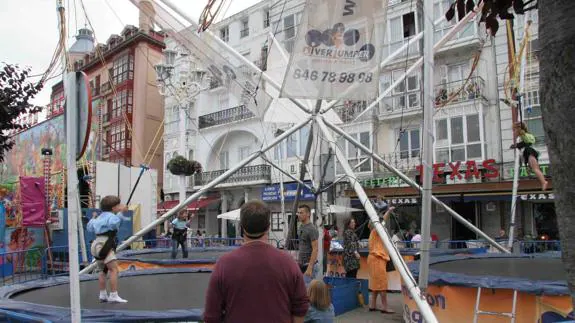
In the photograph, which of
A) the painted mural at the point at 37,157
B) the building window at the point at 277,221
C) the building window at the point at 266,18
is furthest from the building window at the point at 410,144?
the painted mural at the point at 37,157

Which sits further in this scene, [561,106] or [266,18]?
[266,18]

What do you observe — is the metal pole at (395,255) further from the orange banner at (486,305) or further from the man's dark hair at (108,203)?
the man's dark hair at (108,203)

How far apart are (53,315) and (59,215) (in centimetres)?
1291

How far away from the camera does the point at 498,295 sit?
5840mm

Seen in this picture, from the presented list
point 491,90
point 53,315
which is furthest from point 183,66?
point 53,315

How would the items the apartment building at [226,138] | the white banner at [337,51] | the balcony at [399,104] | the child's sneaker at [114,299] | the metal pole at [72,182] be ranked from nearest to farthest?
1. the metal pole at [72,182]
2. the child's sneaker at [114,299]
3. the white banner at [337,51]
4. the balcony at [399,104]
5. the apartment building at [226,138]

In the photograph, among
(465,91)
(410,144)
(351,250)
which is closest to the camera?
(351,250)

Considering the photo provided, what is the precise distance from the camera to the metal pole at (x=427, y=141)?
4414 mm

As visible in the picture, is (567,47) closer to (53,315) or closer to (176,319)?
(176,319)

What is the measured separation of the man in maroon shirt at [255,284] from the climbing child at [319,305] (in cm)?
138

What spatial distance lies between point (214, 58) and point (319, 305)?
244 inches

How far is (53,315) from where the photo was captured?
4.25 meters

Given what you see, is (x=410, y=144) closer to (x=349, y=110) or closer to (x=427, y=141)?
(x=349, y=110)

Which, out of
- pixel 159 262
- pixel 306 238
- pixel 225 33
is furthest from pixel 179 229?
pixel 225 33
